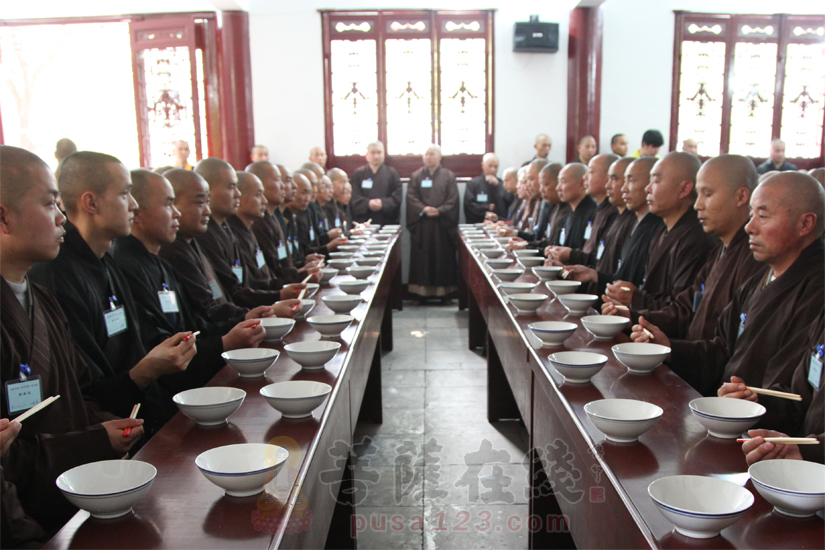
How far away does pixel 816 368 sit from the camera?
1725 mm

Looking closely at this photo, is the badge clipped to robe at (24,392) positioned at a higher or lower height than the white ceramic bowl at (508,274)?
higher

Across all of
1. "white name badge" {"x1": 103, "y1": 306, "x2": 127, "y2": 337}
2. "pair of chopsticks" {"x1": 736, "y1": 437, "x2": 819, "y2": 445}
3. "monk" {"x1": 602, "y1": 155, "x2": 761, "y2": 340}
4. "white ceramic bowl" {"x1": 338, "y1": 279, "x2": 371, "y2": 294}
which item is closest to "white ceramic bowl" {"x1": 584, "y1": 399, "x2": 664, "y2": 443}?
"pair of chopsticks" {"x1": 736, "y1": 437, "x2": 819, "y2": 445}

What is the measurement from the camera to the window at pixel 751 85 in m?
8.38

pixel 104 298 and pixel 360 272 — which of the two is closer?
pixel 104 298

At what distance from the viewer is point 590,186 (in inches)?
183

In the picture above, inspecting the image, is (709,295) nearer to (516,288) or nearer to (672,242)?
(672,242)

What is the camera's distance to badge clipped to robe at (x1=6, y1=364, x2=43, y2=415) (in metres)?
1.57

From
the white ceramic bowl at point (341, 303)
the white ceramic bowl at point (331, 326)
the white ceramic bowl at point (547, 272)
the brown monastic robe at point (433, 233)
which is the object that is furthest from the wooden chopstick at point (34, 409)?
the brown monastic robe at point (433, 233)

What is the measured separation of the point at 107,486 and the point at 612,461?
0.99 m

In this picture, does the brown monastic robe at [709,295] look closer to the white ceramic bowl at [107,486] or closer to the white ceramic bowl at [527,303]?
the white ceramic bowl at [527,303]

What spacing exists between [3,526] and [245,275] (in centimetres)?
263

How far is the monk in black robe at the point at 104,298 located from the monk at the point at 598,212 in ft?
9.56

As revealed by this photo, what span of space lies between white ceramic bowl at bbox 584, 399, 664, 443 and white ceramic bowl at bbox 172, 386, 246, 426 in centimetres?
83

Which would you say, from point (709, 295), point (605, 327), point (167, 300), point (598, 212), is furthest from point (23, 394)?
point (598, 212)
